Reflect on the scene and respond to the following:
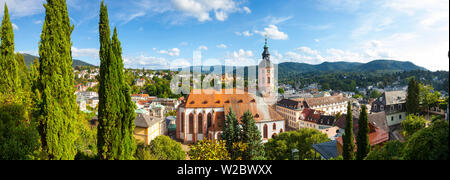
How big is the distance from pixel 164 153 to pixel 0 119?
1360 cm

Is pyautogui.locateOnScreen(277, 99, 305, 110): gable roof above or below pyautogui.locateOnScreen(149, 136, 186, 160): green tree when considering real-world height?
above

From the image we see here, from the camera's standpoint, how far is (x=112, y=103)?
8.48 m

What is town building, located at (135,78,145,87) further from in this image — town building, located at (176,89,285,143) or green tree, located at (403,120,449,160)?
green tree, located at (403,120,449,160)

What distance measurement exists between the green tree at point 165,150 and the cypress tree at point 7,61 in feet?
40.4

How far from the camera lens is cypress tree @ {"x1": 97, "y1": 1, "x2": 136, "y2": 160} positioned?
8.46 m

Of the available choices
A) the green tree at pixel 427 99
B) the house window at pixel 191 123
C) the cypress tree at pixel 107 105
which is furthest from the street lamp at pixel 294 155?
the green tree at pixel 427 99

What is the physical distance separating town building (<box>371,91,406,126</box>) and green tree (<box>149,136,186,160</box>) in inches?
1218

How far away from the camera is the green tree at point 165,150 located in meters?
21.1

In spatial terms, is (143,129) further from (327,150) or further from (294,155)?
(327,150)

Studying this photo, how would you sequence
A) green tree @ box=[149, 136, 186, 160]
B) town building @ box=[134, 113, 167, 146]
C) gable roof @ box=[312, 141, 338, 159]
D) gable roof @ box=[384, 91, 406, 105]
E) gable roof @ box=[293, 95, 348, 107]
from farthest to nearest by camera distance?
gable roof @ box=[293, 95, 348, 107], gable roof @ box=[384, 91, 406, 105], town building @ box=[134, 113, 167, 146], green tree @ box=[149, 136, 186, 160], gable roof @ box=[312, 141, 338, 159]

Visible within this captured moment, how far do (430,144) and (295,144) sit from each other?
19.2 meters

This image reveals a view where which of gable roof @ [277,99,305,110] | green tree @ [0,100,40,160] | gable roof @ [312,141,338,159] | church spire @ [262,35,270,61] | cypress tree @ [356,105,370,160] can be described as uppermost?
church spire @ [262,35,270,61]

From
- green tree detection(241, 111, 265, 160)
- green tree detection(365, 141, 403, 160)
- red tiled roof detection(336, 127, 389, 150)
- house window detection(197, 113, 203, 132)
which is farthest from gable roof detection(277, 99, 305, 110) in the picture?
green tree detection(365, 141, 403, 160)
